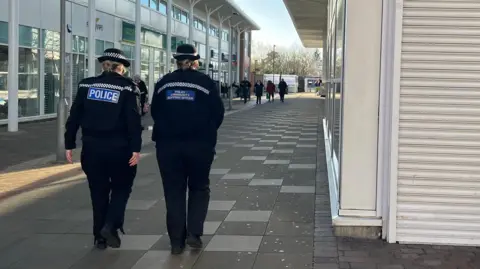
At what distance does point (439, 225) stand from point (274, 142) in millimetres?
10093

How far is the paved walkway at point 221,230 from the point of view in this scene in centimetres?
507

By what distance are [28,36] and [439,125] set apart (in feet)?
57.3

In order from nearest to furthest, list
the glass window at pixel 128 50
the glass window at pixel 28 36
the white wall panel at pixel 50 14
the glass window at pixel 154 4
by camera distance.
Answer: the glass window at pixel 28 36, the white wall panel at pixel 50 14, the glass window at pixel 128 50, the glass window at pixel 154 4

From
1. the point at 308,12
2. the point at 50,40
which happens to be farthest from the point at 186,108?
the point at 308,12

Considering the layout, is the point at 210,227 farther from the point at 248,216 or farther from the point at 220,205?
the point at 220,205

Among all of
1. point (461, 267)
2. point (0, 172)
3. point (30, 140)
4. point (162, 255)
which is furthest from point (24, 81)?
point (461, 267)

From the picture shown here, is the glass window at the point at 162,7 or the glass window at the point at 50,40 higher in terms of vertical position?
the glass window at the point at 162,7

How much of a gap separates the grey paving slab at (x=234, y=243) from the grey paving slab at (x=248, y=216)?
2.35 ft

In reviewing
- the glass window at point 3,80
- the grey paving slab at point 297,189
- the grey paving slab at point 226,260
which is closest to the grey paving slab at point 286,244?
the grey paving slab at point 226,260

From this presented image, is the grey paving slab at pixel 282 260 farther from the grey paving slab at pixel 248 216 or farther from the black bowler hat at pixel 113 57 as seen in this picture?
the black bowler hat at pixel 113 57

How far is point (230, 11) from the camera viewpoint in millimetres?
45375

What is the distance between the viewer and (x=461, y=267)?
4855 millimetres

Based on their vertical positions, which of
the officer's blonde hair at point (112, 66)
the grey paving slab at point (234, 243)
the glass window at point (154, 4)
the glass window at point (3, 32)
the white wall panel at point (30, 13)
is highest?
the glass window at point (154, 4)

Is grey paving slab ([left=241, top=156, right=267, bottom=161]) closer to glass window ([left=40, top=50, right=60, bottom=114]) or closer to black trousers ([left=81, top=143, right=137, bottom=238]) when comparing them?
black trousers ([left=81, top=143, right=137, bottom=238])
